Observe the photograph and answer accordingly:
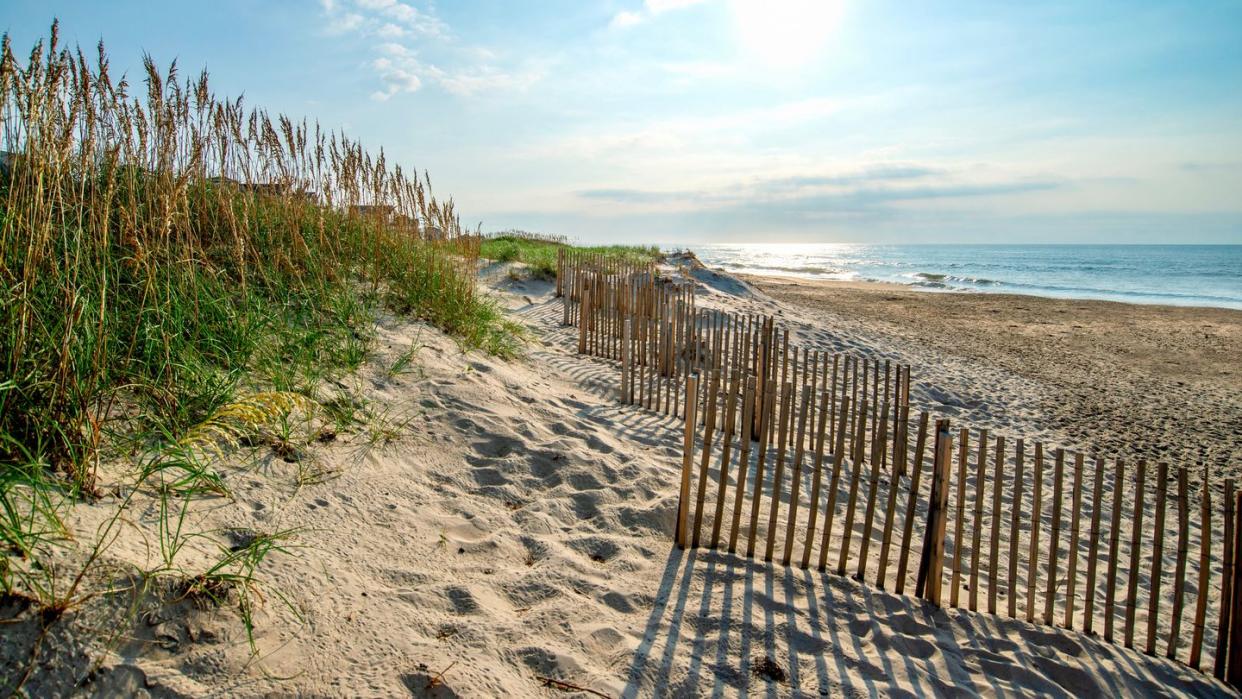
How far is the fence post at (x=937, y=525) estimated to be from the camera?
267 centimetres

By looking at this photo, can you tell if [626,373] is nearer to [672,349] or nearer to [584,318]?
[672,349]

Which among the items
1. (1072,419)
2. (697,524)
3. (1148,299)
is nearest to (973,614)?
(697,524)

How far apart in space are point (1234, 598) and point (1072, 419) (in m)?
4.71

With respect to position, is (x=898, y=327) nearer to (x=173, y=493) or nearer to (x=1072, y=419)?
(x=1072, y=419)

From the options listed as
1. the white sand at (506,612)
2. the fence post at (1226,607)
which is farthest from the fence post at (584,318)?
the fence post at (1226,607)

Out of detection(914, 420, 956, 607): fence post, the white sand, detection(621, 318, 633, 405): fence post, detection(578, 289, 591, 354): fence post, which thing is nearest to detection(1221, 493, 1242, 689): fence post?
the white sand

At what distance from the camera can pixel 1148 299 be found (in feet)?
67.6

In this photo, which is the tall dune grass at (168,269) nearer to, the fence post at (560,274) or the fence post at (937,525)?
the fence post at (937,525)

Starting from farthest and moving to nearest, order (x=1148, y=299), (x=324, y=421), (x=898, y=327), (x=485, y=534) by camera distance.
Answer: (x=1148, y=299) → (x=898, y=327) → (x=324, y=421) → (x=485, y=534)

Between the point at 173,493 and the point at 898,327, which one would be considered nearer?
the point at 173,493

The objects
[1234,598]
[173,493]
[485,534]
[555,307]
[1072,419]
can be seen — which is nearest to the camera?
[173,493]

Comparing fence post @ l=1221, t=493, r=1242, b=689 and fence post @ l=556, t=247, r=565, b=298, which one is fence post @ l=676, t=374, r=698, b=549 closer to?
fence post @ l=1221, t=493, r=1242, b=689

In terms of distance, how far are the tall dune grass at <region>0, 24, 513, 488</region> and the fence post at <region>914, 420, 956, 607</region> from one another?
9.80 feet

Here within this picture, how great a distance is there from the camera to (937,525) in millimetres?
2729
